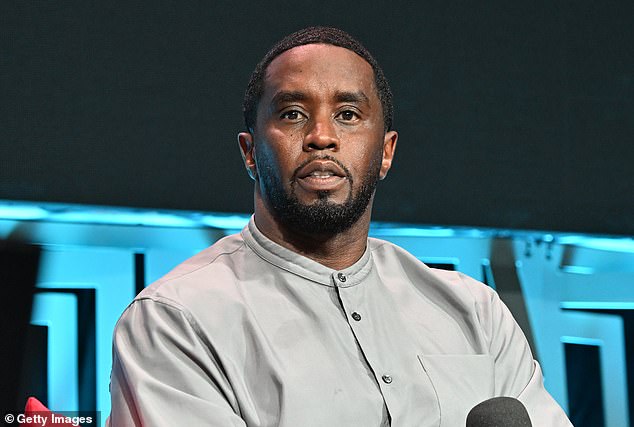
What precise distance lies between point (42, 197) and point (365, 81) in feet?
3.91

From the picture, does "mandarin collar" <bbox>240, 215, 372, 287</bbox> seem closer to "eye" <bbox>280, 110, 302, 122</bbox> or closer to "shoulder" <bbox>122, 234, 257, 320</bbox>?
"shoulder" <bbox>122, 234, 257, 320</bbox>

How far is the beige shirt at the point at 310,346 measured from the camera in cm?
170

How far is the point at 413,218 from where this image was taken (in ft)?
10.8

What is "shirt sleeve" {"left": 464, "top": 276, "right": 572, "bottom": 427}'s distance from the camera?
197 cm

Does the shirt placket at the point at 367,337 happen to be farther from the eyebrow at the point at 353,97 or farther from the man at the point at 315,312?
the eyebrow at the point at 353,97

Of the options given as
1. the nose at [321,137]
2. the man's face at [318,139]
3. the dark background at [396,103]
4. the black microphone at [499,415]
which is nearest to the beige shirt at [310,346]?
the man's face at [318,139]

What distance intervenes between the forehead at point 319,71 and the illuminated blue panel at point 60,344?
3.56 feet

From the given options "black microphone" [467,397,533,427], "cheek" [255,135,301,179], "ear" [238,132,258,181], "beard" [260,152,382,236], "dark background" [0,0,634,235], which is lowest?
"black microphone" [467,397,533,427]

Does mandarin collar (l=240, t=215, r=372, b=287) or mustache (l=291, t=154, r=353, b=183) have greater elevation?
mustache (l=291, t=154, r=353, b=183)

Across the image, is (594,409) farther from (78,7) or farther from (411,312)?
(78,7)

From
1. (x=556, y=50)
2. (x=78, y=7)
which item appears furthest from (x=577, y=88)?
(x=78, y=7)

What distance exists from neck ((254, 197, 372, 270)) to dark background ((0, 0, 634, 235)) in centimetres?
102

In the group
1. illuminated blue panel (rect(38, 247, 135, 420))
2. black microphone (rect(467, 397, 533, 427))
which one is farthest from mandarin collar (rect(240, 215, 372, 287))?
illuminated blue panel (rect(38, 247, 135, 420))

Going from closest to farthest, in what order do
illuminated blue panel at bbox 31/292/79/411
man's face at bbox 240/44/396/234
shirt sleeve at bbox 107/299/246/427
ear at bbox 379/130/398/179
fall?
shirt sleeve at bbox 107/299/246/427 < man's face at bbox 240/44/396/234 < ear at bbox 379/130/398/179 < illuminated blue panel at bbox 31/292/79/411
